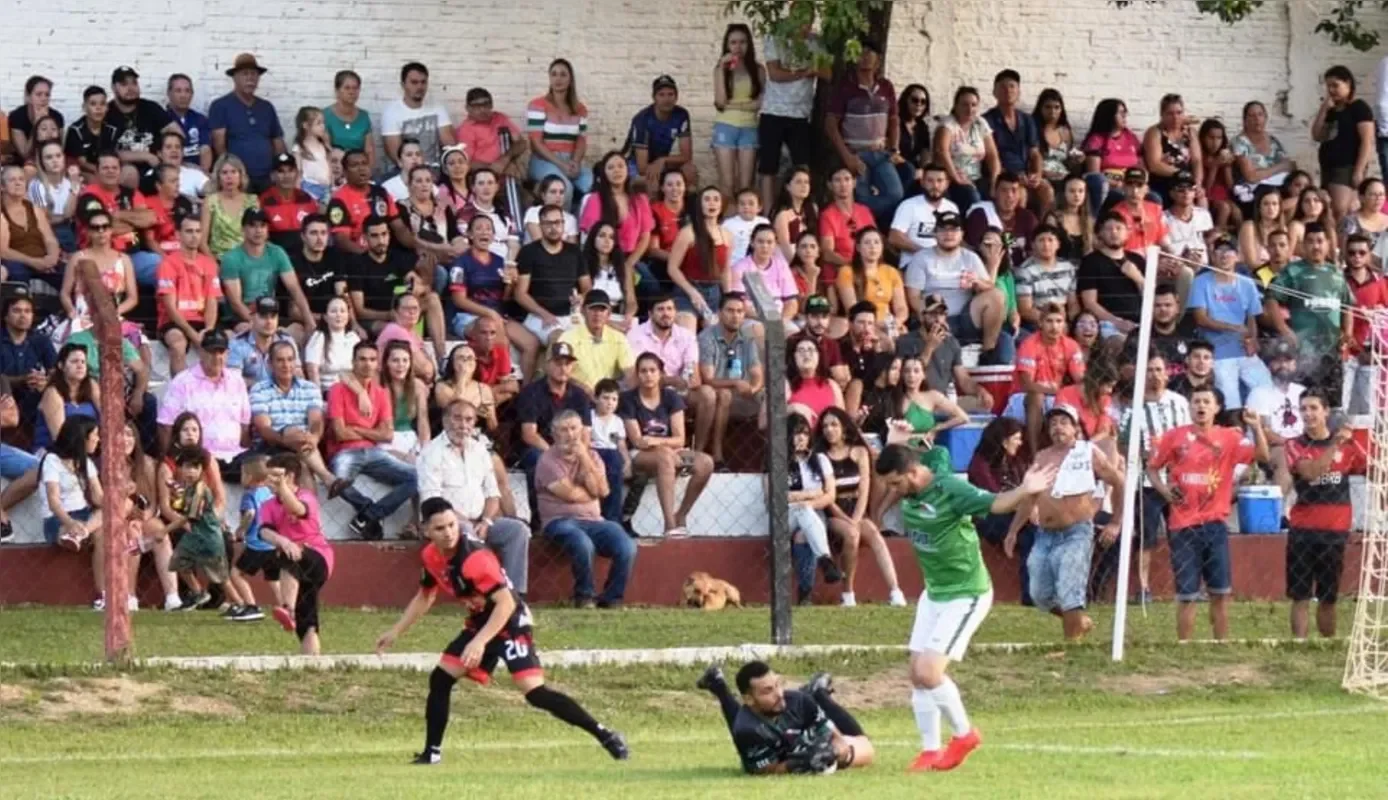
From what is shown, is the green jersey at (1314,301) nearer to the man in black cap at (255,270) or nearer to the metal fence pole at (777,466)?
the metal fence pole at (777,466)

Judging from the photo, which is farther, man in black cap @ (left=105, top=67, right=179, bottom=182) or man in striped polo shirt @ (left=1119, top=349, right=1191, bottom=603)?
man in black cap @ (left=105, top=67, right=179, bottom=182)

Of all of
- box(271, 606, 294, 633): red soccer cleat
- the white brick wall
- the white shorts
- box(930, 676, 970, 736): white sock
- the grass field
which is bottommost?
the grass field

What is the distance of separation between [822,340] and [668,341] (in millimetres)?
1231

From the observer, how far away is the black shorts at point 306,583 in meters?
17.4

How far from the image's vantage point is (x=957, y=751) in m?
13.4

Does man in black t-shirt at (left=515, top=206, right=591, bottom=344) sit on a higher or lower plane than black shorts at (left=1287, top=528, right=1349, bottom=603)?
higher

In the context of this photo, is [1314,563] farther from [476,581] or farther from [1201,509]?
[476,581]

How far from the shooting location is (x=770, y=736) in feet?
44.0

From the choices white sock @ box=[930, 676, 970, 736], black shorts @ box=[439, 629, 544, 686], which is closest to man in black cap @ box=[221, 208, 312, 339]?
black shorts @ box=[439, 629, 544, 686]

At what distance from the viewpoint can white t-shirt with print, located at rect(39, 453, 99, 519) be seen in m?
18.9

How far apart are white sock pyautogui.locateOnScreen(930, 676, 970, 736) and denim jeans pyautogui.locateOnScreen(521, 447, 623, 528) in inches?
272

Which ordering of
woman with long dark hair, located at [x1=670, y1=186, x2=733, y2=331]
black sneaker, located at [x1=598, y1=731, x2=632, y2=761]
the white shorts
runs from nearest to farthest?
the white shorts < black sneaker, located at [x1=598, y1=731, x2=632, y2=761] < woman with long dark hair, located at [x1=670, y1=186, x2=733, y2=331]

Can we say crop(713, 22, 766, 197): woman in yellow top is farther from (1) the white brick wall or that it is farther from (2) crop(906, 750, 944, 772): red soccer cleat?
(2) crop(906, 750, 944, 772): red soccer cleat

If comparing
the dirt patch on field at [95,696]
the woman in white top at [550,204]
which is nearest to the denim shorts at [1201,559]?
the woman in white top at [550,204]
